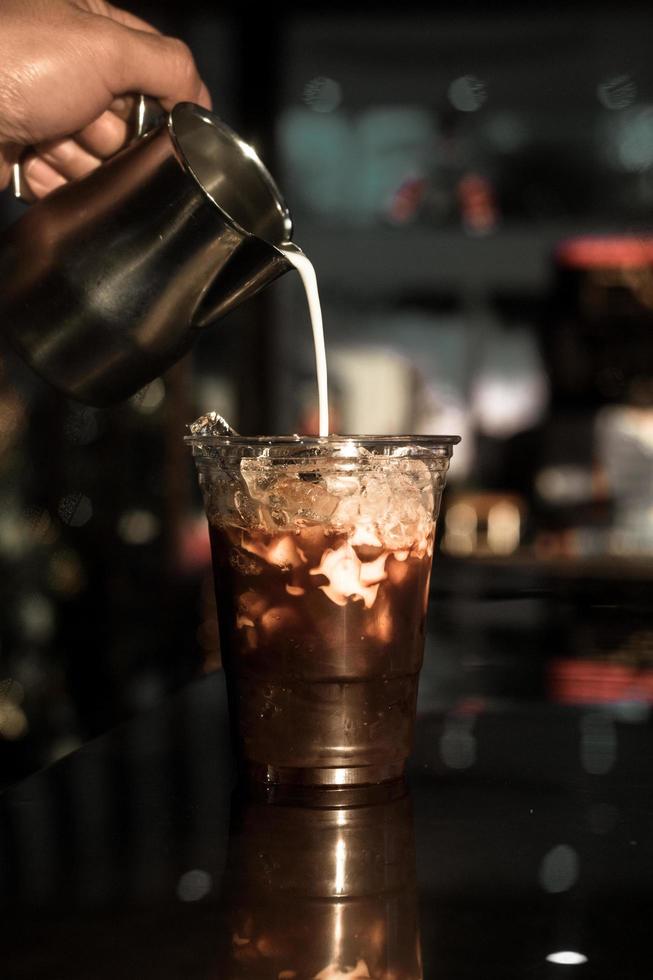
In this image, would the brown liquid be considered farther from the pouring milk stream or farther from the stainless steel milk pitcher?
the stainless steel milk pitcher

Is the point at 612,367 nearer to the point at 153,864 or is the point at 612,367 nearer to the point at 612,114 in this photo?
the point at 612,114

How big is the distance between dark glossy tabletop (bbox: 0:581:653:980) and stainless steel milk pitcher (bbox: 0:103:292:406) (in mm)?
323

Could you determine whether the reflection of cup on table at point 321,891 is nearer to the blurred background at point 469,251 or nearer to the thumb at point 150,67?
the thumb at point 150,67

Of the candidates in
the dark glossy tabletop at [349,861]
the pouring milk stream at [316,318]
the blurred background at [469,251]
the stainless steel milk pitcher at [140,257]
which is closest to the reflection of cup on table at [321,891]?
the dark glossy tabletop at [349,861]

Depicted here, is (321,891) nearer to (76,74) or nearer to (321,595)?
(321,595)

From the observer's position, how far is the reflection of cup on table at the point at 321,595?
0.78 meters

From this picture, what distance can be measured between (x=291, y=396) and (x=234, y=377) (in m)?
0.20

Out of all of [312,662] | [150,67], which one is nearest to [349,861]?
[312,662]

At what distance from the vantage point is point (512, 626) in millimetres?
1763

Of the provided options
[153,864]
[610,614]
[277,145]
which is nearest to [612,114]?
[277,145]

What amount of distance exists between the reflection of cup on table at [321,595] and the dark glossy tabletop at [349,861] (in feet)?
0.13

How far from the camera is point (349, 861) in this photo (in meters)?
0.65

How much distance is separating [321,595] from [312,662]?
4cm

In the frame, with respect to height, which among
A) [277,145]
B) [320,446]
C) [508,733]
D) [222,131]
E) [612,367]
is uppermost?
[277,145]
